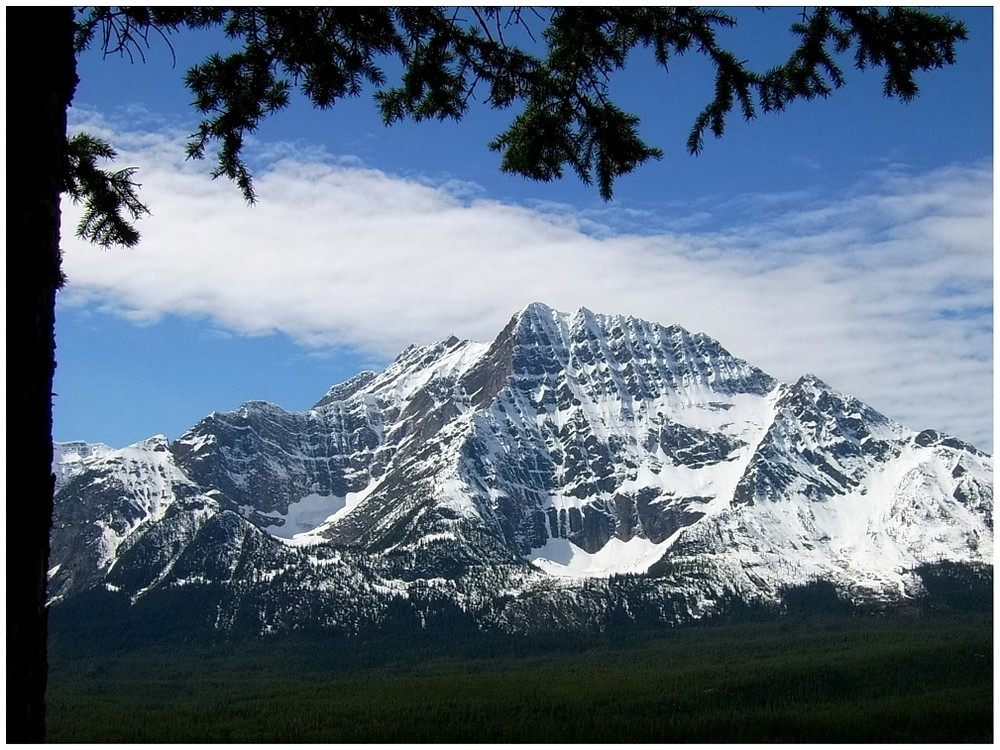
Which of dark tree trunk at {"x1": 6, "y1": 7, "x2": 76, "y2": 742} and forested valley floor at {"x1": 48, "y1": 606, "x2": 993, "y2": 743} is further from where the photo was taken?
forested valley floor at {"x1": 48, "y1": 606, "x2": 993, "y2": 743}

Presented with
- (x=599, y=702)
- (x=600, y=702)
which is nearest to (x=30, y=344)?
(x=599, y=702)

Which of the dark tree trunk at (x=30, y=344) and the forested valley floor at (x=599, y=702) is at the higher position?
the dark tree trunk at (x=30, y=344)

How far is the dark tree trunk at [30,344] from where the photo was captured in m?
5.06

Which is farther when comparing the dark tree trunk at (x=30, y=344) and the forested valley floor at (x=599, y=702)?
the forested valley floor at (x=599, y=702)

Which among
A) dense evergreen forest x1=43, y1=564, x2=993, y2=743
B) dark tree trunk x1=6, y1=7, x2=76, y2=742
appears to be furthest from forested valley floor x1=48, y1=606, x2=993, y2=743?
dark tree trunk x1=6, y1=7, x2=76, y2=742

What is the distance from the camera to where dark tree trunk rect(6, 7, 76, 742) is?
5062 mm

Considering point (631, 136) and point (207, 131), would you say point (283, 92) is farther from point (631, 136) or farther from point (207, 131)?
point (631, 136)

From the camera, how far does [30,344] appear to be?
5.15 m

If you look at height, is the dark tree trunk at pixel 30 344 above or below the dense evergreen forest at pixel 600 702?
above

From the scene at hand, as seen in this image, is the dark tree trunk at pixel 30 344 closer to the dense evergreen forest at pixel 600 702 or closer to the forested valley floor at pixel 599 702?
the dense evergreen forest at pixel 600 702

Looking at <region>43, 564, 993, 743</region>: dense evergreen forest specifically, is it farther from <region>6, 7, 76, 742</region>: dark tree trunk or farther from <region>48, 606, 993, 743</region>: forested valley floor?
<region>6, 7, 76, 742</region>: dark tree trunk

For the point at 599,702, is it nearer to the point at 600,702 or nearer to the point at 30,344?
the point at 600,702

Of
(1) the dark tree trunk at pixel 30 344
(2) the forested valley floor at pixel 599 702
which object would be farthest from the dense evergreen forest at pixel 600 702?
(1) the dark tree trunk at pixel 30 344

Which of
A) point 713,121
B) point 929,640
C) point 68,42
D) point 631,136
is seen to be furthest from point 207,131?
point 929,640
